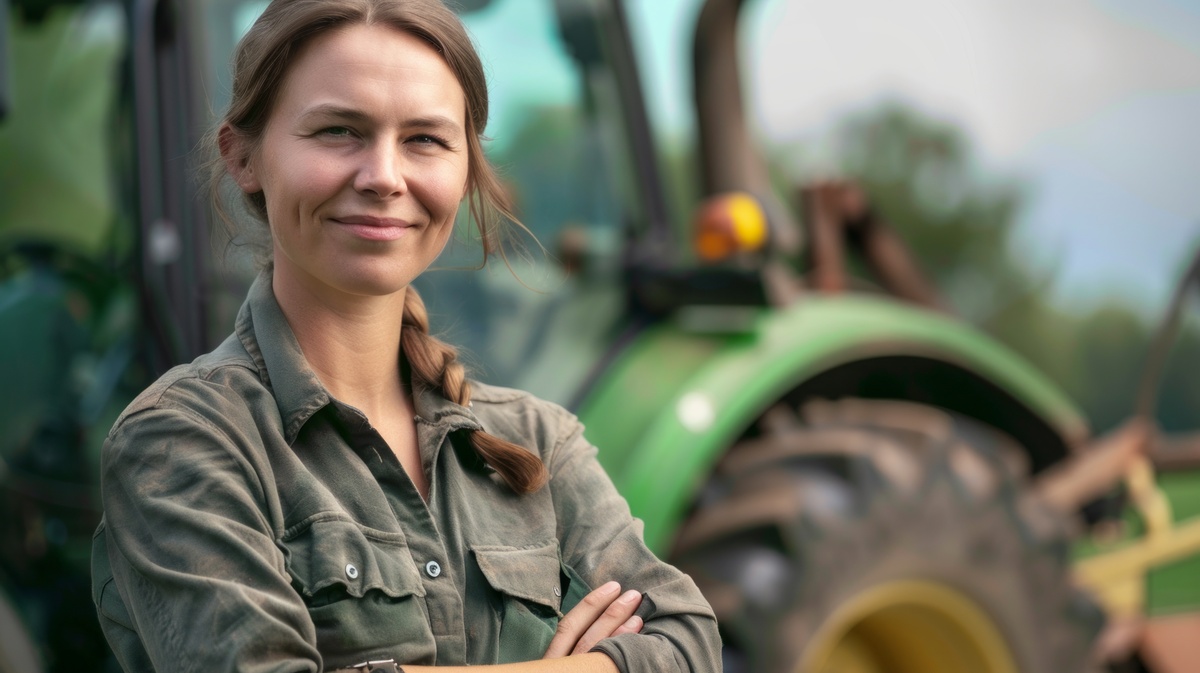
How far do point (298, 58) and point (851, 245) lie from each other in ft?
10.7

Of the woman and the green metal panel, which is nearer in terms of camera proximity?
the woman

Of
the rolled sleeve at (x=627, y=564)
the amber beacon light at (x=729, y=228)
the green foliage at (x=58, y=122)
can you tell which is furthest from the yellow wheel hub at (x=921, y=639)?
the green foliage at (x=58, y=122)

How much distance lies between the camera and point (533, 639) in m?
1.33

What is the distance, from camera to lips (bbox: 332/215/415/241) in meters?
1.25

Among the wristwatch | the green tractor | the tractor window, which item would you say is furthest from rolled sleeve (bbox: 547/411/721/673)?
the tractor window

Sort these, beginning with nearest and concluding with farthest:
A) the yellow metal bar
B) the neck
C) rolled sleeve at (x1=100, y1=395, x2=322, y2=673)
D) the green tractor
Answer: rolled sleeve at (x1=100, y1=395, x2=322, y2=673) → the neck → the green tractor → the yellow metal bar

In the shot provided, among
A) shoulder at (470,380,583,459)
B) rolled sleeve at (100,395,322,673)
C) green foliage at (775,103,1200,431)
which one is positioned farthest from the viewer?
green foliage at (775,103,1200,431)

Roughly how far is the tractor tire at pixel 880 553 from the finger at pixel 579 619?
113 cm

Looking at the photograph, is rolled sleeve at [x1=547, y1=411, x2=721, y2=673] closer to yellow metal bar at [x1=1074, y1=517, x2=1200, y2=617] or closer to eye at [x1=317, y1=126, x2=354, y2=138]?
eye at [x1=317, y1=126, x2=354, y2=138]

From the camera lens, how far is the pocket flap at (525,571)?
129 centimetres

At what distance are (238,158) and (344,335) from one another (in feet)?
0.71

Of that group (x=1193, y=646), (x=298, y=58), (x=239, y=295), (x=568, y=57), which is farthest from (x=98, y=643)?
(x=1193, y=646)

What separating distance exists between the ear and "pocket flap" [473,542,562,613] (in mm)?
444

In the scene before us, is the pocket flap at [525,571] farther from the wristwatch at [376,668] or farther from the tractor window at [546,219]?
the tractor window at [546,219]
